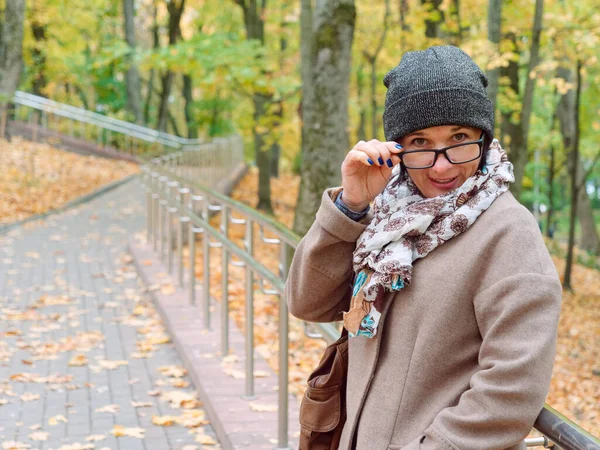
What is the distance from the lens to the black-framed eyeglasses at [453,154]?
70.5 inches

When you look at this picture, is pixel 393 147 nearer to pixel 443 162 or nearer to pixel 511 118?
pixel 443 162

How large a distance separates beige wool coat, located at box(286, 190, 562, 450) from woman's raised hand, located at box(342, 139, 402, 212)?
54mm

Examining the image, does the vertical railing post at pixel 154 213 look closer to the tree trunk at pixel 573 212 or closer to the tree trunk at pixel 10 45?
the tree trunk at pixel 10 45

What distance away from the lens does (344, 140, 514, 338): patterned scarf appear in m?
1.74

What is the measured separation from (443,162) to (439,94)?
146 millimetres

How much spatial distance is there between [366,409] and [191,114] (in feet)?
103

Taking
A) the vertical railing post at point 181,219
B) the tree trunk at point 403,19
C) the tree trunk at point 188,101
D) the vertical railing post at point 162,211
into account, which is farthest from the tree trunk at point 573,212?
the tree trunk at point 188,101

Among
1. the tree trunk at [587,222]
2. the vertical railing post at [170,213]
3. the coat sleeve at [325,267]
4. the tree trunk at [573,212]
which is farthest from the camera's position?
the tree trunk at [587,222]

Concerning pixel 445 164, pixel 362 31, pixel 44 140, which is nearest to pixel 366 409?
pixel 445 164

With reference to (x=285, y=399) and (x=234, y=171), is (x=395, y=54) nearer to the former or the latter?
(x=234, y=171)

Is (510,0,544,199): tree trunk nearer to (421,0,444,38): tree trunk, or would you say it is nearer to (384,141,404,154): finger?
(421,0,444,38): tree trunk

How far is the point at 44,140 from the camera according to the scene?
79.3 ft

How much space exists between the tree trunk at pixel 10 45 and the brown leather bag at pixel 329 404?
16.0 m

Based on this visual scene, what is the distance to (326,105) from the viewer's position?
8.55 m
